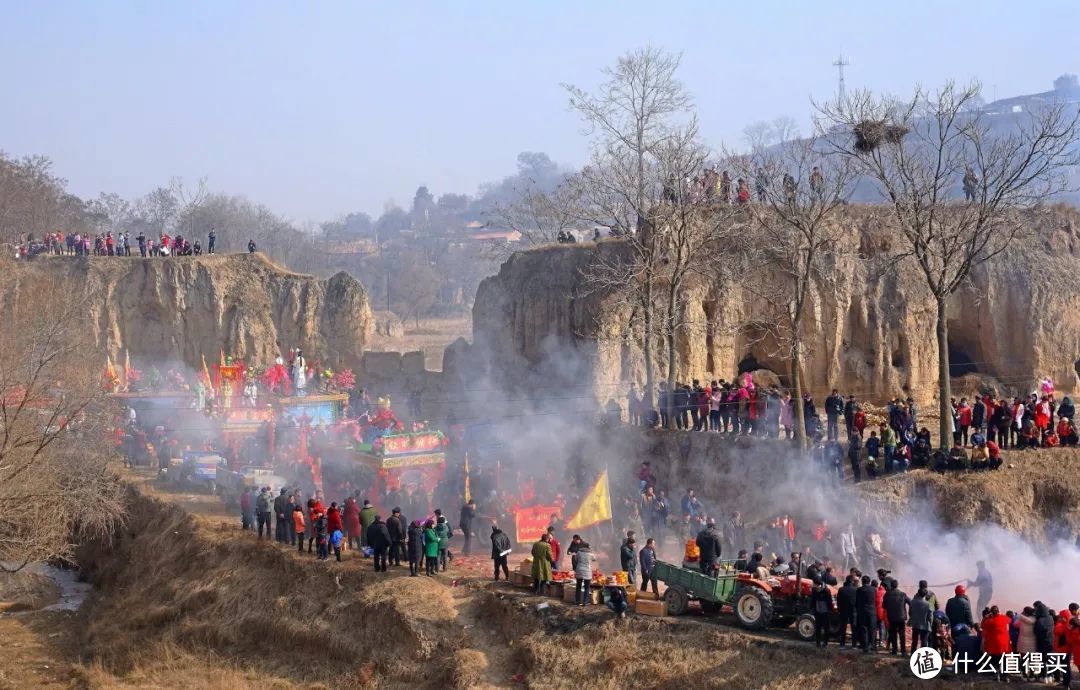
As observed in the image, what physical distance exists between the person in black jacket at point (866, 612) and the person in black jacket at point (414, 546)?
9238mm

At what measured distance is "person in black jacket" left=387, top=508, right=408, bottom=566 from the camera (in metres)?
23.3

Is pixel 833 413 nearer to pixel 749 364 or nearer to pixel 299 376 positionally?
pixel 749 364

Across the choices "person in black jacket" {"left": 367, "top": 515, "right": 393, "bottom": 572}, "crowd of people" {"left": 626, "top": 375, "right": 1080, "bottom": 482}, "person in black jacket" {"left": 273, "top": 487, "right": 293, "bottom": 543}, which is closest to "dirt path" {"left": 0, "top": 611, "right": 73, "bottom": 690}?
"person in black jacket" {"left": 273, "top": 487, "right": 293, "bottom": 543}

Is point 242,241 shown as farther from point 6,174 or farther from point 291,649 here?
point 291,649

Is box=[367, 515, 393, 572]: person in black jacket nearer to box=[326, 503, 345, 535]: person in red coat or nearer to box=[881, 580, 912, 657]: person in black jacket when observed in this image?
box=[326, 503, 345, 535]: person in red coat

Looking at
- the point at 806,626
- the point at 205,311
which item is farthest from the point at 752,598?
the point at 205,311

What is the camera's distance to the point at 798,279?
1085 inches

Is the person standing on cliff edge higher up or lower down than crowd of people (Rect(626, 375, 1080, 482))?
lower down

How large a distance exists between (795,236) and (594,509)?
9429 millimetres

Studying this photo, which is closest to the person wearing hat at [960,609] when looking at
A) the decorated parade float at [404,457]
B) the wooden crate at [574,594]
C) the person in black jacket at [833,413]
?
the wooden crate at [574,594]

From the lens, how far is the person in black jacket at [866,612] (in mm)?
17125

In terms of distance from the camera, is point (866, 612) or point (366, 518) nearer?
point (866, 612)

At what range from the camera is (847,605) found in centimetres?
1739

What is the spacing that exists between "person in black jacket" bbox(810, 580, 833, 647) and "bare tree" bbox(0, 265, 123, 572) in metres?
16.7
